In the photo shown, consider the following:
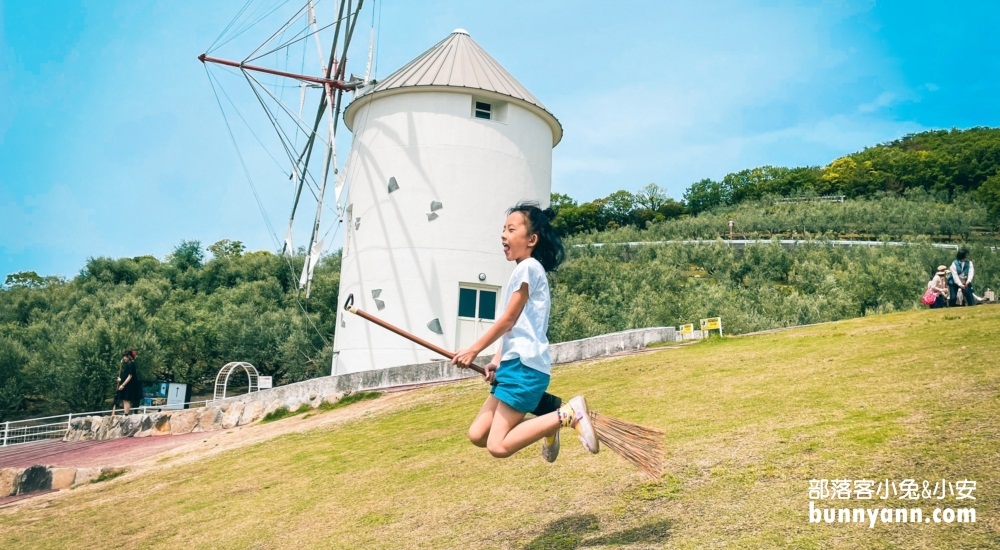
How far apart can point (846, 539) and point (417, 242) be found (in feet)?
61.8

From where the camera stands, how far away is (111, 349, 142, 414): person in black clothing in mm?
19128

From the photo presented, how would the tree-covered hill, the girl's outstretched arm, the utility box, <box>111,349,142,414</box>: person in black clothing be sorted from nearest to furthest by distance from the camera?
the girl's outstretched arm, <box>111,349,142,414</box>: person in black clothing, the utility box, the tree-covered hill

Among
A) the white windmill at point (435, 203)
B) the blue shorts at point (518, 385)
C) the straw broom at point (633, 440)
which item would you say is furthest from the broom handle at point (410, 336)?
the white windmill at point (435, 203)

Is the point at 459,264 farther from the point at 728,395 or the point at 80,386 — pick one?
the point at 80,386

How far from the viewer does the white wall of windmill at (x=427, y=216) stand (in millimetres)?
21906

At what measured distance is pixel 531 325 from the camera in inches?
184

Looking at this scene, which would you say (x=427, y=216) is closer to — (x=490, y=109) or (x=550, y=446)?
(x=490, y=109)

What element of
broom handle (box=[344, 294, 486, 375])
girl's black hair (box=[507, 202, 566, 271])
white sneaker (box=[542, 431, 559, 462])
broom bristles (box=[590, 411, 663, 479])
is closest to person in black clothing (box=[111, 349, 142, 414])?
broom handle (box=[344, 294, 486, 375])

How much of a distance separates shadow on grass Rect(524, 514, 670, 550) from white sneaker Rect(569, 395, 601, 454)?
0.53 metres

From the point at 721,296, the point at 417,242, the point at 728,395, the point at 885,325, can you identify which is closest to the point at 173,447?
the point at 417,242

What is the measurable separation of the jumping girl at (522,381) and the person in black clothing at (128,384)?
16.6 meters

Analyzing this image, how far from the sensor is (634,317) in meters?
25.7

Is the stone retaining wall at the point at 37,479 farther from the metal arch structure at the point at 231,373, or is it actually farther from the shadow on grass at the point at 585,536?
the metal arch structure at the point at 231,373

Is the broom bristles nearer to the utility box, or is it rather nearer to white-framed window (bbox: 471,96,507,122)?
white-framed window (bbox: 471,96,507,122)
